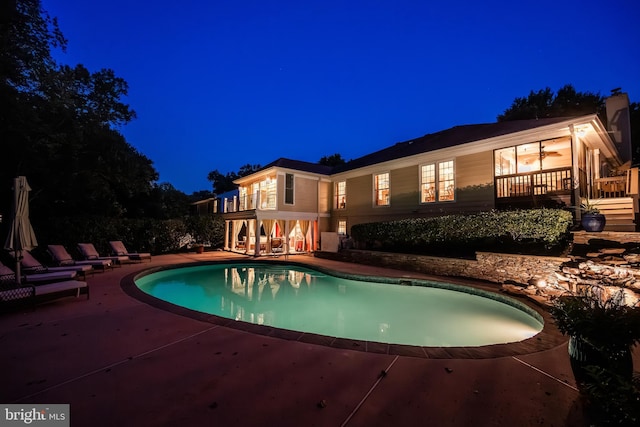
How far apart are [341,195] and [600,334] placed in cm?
1511

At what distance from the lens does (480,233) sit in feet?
30.3

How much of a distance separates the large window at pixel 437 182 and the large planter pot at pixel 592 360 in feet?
33.3

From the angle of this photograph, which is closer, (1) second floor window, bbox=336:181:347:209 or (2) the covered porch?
(2) the covered porch

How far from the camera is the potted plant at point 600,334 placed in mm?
2293

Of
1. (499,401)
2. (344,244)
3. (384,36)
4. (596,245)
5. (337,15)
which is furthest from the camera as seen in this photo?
(384,36)

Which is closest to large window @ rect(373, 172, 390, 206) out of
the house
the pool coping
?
the house

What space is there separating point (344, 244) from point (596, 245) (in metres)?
9.40

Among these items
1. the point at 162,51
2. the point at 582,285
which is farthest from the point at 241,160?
the point at 582,285

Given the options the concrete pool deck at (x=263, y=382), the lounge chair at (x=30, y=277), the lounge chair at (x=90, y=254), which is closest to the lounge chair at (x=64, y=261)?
the lounge chair at (x=90, y=254)

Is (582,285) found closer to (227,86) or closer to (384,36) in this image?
(384,36)

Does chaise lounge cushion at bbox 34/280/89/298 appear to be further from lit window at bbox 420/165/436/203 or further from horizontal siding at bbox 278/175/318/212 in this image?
lit window at bbox 420/165/436/203

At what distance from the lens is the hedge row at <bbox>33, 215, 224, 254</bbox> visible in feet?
38.4

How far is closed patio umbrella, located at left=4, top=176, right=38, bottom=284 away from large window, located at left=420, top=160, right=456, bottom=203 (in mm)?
13060

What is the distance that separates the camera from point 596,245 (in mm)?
6879
